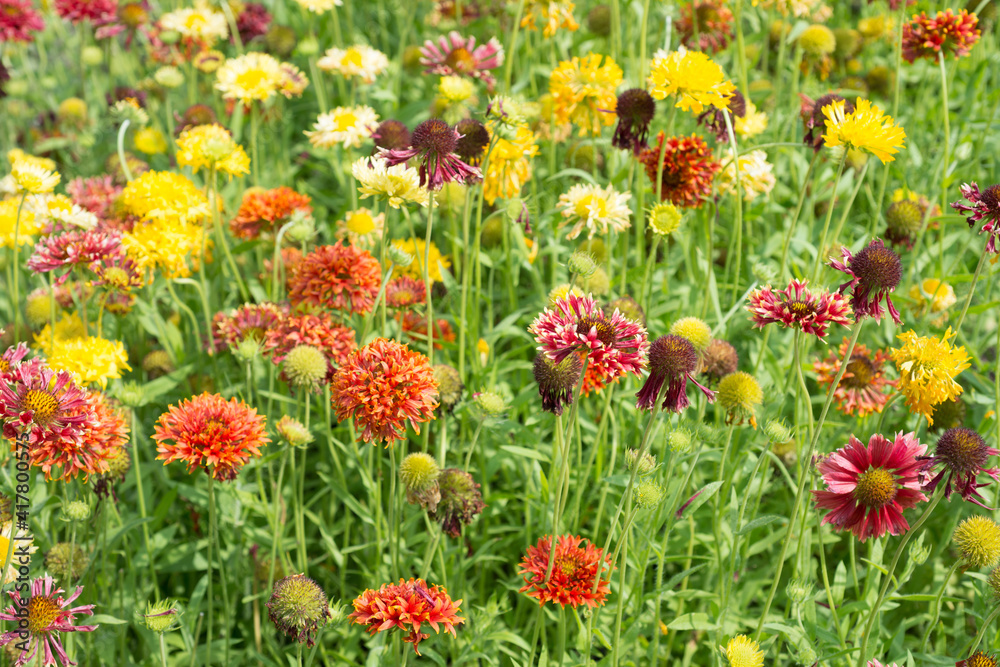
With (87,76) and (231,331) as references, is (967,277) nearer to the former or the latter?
(231,331)

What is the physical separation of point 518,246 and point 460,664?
1813 mm

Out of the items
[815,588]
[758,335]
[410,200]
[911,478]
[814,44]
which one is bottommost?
[815,588]

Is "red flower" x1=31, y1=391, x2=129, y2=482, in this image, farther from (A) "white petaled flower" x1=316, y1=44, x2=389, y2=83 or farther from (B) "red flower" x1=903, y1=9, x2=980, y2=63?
(B) "red flower" x1=903, y1=9, x2=980, y2=63

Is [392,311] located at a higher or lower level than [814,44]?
lower

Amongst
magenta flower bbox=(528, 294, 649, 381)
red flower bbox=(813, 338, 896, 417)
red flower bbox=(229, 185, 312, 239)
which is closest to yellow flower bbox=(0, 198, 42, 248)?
red flower bbox=(229, 185, 312, 239)

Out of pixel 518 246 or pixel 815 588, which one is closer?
pixel 815 588

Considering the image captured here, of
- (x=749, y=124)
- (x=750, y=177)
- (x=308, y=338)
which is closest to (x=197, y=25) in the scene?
(x=308, y=338)

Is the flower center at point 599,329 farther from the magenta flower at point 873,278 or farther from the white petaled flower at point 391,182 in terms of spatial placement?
the white petaled flower at point 391,182

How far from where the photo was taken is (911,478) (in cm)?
207

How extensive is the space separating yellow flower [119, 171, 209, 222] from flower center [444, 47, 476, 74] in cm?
130

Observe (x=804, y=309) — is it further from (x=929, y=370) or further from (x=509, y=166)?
(x=509, y=166)

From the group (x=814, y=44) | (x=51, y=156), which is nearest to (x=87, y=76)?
(x=51, y=156)

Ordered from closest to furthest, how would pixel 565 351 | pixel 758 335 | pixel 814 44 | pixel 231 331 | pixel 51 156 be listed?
pixel 565 351
pixel 231 331
pixel 758 335
pixel 814 44
pixel 51 156

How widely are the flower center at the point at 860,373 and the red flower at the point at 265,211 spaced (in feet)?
7.22
